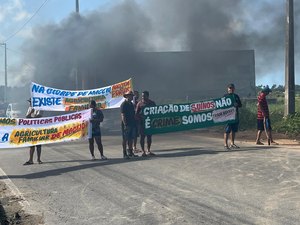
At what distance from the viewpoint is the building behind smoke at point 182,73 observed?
30.2 m

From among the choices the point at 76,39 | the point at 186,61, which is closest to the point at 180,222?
the point at 76,39

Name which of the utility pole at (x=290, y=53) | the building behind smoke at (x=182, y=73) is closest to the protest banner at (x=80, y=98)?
the utility pole at (x=290, y=53)

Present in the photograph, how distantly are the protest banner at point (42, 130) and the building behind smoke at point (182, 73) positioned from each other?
18.7 metres

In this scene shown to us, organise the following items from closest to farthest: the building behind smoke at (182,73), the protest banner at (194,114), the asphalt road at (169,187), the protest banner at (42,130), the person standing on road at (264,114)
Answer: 1. the asphalt road at (169,187)
2. the protest banner at (42,130)
3. the person standing on road at (264,114)
4. the protest banner at (194,114)
5. the building behind smoke at (182,73)

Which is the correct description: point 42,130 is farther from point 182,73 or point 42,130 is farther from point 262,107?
point 182,73

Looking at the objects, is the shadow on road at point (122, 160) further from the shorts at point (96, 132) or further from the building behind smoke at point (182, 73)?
the building behind smoke at point (182, 73)

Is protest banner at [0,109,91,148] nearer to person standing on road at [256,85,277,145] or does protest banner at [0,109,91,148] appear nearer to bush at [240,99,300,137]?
person standing on road at [256,85,277,145]

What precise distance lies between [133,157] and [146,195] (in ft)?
12.5

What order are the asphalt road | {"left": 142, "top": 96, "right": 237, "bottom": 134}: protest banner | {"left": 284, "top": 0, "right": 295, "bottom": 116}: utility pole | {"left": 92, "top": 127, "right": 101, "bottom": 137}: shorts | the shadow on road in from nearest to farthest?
1. the asphalt road
2. the shadow on road
3. {"left": 92, "top": 127, "right": 101, "bottom": 137}: shorts
4. {"left": 142, "top": 96, "right": 237, "bottom": 134}: protest banner
5. {"left": 284, "top": 0, "right": 295, "bottom": 116}: utility pole

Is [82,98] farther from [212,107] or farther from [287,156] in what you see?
[287,156]

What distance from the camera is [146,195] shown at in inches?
252

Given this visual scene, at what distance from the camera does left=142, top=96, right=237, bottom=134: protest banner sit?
38.0ft

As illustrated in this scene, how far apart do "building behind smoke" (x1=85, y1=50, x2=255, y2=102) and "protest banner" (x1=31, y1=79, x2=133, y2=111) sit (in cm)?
1543

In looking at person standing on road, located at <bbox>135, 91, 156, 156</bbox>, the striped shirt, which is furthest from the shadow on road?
the striped shirt
